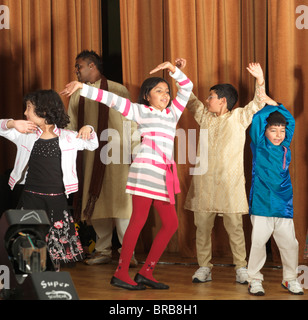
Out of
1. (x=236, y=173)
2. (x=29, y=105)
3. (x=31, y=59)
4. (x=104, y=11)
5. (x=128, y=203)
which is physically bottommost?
(x=128, y=203)

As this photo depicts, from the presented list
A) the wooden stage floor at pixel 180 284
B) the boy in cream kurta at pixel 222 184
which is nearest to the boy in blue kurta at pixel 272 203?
the wooden stage floor at pixel 180 284

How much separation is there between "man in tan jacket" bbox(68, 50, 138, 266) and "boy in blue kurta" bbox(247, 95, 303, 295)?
0.97 meters

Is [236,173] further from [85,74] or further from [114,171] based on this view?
[85,74]

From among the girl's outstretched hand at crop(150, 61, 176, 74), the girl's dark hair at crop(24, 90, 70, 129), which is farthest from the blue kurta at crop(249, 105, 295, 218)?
the girl's dark hair at crop(24, 90, 70, 129)

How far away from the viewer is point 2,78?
4.23 m

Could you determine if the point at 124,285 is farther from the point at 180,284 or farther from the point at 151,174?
the point at 151,174

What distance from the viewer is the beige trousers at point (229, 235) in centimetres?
319

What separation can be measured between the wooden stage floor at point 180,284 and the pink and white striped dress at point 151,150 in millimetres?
475

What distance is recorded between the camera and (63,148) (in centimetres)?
313

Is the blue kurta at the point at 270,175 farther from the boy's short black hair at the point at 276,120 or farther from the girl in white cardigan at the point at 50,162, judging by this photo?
the girl in white cardigan at the point at 50,162

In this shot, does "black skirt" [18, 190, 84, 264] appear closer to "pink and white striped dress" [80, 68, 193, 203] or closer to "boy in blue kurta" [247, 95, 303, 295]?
"pink and white striped dress" [80, 68, 193, 203]

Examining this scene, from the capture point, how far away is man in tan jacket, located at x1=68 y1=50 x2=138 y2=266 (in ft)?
12.1

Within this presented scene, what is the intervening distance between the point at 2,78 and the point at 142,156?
170 cm

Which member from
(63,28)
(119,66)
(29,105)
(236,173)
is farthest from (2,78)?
(236,173)
